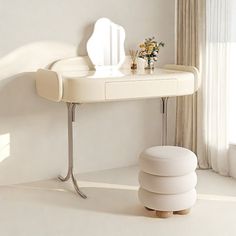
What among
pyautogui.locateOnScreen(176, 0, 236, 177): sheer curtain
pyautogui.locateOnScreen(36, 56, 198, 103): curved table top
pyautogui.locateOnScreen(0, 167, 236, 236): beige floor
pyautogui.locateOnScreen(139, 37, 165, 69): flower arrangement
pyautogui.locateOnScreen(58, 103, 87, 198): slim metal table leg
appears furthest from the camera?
pyautogui.locateOnScreen(139, 37, 165, 69): flower arrangement

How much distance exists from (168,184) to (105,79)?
0.87 meters

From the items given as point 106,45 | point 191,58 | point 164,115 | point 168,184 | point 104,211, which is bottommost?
point 104,211

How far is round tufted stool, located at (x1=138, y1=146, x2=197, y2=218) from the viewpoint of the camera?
2.98m

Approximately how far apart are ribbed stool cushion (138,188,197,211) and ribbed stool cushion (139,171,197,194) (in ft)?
0.11

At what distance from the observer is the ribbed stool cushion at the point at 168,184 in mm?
2976

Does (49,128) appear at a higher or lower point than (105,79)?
lower

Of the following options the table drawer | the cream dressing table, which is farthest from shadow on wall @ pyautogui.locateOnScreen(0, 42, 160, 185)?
the table drawer

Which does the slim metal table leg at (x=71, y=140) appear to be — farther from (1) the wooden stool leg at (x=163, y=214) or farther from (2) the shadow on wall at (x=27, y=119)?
(1) the wooden stool leg at (x=163, y=214)

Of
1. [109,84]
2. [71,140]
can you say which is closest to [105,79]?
[109,84]

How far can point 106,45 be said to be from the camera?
3.99m

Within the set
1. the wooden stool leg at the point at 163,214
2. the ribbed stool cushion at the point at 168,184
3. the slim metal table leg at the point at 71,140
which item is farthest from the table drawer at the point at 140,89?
the wooden stool leg at the point at 163,214

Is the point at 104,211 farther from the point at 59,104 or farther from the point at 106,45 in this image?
the point at 106,45

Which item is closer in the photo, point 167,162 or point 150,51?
point 167,162

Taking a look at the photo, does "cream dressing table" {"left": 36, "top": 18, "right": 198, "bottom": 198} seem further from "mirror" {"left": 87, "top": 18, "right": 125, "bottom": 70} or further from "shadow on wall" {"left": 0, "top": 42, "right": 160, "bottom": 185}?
"shadow on wall" {"left": 0, "top": 42, "right": 160, "bottom": 185}
